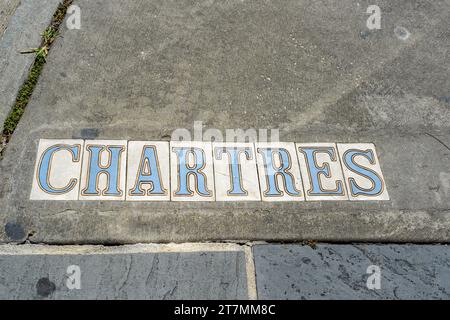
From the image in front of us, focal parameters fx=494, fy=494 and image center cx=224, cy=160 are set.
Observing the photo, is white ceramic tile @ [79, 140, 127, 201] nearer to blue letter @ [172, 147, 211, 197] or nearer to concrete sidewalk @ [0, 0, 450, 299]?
concrete sidewalk @ [0, 0, 450, 299]

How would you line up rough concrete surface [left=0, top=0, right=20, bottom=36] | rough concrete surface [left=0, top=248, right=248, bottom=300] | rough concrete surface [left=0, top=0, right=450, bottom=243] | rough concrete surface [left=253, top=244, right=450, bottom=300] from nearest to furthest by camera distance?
rough concrete surface [left=0, top=248, right=248, bottom=300]
rough concrete surface [left=253, top=244, right=450, bottom=300]
rough concrete surface [left=0, top=0, right=450, bottom=243]
rough concrete surface [left=0, top=0, right=20, bottom=36]

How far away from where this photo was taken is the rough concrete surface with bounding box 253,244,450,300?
8.74ft

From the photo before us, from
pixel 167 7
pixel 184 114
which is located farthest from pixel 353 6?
pixel 184 114

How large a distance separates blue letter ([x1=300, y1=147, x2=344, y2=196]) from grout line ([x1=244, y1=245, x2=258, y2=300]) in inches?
21.8

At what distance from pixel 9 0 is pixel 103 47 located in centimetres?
89

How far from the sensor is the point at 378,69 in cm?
376

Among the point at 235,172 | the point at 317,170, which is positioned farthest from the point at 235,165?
the point at 317,170

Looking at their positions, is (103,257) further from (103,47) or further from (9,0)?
(9,0)

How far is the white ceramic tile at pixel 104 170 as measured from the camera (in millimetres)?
2887

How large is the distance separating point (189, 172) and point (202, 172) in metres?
0.08

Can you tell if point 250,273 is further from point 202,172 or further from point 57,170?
point 57,170

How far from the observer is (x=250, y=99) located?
344 centimetres

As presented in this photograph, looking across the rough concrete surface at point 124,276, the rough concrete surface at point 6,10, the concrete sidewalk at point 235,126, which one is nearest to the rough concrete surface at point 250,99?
the concrete sidewalk at point 235,126

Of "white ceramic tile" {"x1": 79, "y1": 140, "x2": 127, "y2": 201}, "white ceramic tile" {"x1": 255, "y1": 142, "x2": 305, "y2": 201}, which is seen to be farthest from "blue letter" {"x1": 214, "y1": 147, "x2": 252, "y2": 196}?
"white ceramic tile" {"x1": 79, "y1": 140, "x2": 127, "y2": 201}
